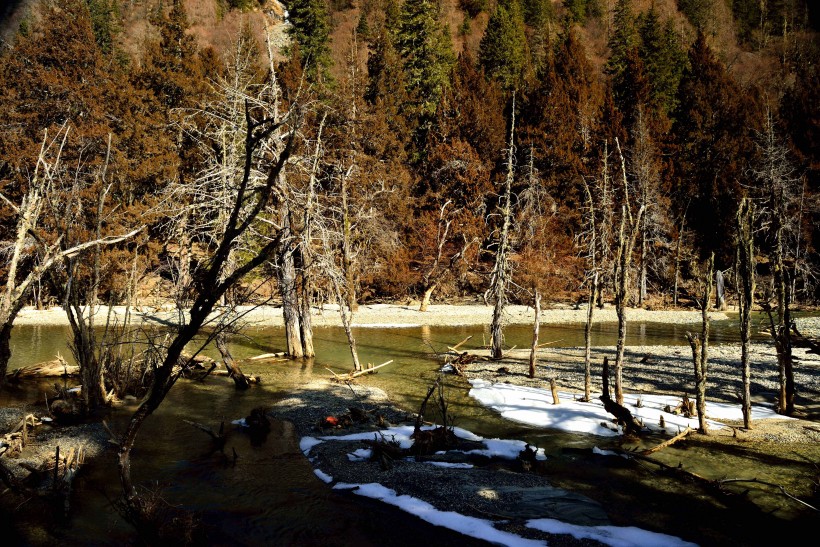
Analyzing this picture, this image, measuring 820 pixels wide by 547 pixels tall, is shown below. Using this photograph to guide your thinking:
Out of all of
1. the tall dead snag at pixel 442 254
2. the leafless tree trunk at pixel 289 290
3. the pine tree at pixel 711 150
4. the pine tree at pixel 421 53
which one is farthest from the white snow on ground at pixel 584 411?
the pine tree at pixel 421 53

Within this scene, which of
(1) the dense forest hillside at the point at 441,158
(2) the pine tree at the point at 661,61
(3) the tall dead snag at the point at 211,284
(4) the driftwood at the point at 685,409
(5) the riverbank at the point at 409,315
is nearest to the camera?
(3) the tall dead snag at the point at 211,284

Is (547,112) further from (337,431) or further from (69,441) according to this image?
(69,441)

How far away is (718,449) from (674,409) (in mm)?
1926

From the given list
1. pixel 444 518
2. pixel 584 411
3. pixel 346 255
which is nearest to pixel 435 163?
pixel 346 255

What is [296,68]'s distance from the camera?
121 ft

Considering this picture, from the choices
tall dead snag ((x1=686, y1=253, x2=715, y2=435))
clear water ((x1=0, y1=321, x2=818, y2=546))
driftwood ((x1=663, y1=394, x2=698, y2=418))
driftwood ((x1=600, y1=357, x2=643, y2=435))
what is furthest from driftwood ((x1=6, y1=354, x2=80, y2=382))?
tall dead snag ((x1=686, y1=253, x2=715, y2=435))

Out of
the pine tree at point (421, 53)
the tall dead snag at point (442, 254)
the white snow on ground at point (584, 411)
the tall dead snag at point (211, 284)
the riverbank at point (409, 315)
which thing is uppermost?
the pine tree at point (421, 53)

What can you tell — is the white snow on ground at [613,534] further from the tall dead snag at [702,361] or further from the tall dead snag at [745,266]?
the tall dead snag at [745,266]

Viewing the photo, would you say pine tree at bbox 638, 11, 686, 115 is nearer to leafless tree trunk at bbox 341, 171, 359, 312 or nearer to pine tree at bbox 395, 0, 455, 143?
pine tree at bbox 395, 0, 455, 143

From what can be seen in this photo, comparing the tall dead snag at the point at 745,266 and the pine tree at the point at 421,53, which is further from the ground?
the pine tree at the point at 421,53

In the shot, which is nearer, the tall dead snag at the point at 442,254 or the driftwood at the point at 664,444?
the driftwood at the point at 664,444

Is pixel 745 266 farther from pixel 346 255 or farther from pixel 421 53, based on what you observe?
pixel 421 53

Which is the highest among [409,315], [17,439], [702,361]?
[702,361]

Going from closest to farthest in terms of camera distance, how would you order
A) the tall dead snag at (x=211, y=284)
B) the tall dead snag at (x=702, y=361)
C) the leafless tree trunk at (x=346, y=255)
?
the tall dead snag at (x=211, y=284) < the tall dead snag at (x=702, y=361) < the leafless tree trunk at (x=346, y=255)
